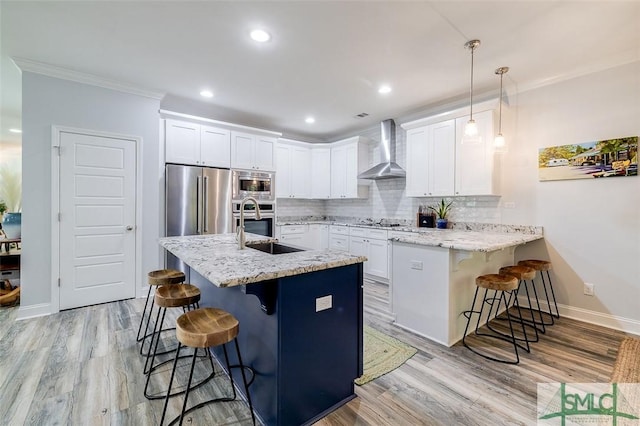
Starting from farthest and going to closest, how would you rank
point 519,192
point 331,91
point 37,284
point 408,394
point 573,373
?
1. point 331,91
2. point 519,192
3. point 37,284
4. point 573,373
5. point 408,394

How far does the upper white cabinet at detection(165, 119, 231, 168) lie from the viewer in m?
4.07

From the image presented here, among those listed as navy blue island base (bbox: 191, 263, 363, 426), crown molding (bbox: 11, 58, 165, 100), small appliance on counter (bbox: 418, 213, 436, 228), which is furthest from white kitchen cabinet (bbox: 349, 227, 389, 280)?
crown molding (bbox: 11, 58, 165, 100)

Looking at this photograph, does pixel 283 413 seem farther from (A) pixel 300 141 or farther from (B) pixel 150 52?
(A) pixel 300 141

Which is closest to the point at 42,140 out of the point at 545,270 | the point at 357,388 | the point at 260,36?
the point at 260,36

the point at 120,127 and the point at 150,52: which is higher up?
the point at 150,52

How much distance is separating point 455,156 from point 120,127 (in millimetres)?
4473

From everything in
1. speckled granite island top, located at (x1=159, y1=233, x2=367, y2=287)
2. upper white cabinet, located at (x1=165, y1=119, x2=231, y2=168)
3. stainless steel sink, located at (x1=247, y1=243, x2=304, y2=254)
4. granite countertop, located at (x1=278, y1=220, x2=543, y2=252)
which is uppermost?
upper white cabinet, located at (x1=165, y1=119, x2=231, y2=168)

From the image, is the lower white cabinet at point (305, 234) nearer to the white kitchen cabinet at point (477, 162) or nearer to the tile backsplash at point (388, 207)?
the tile backsplash at point (388, 207)

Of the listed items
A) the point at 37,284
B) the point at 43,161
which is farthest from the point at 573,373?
the point at 43,161

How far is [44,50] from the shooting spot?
284cm

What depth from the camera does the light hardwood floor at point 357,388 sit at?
1.70 meters

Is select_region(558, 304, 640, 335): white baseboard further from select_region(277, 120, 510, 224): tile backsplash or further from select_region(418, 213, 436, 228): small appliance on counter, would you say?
select_region(418, 213, 436, 228): small appliance on counter

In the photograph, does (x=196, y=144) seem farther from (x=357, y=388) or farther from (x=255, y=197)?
(x=357, y=388)

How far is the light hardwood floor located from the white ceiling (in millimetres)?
2802
